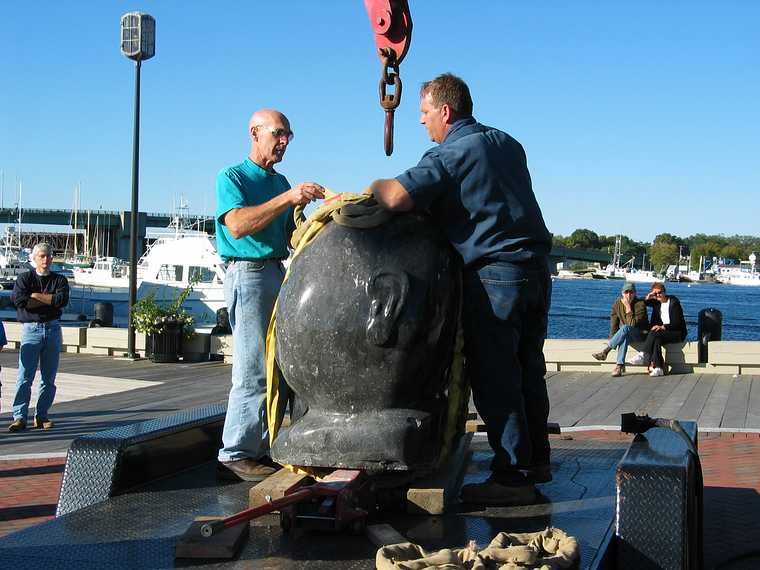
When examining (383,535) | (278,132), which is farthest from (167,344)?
(383,535)

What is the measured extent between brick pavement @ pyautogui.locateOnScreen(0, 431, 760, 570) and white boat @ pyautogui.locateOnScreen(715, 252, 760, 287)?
159 metres

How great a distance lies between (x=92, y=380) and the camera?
14.0 meters

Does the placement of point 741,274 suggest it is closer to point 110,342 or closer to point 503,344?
point 110,342

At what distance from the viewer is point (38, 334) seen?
31.7 feet

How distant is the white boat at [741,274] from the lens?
6334 inches

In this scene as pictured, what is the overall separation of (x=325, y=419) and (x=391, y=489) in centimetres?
40

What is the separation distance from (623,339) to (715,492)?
7808mm

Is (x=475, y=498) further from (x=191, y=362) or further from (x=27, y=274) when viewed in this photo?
(x=191, y=362)

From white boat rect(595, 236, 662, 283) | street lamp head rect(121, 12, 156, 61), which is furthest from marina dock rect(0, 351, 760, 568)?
white boat rect(595, 236, 662, 283)

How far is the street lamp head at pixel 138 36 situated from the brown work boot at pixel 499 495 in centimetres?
1476

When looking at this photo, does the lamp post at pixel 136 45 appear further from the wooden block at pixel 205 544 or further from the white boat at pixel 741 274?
the white boat at pixel 741 274

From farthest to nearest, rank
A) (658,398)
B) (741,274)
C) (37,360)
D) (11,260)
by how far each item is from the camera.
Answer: (741,274) → (11,260) → (658,398) → (37,360)

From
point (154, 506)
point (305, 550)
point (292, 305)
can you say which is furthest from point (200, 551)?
point (292, 305)

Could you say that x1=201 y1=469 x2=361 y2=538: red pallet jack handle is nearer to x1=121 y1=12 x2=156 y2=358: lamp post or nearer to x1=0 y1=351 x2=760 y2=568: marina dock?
x1=0 y1=351 x2=760 y2=568: marina dock
